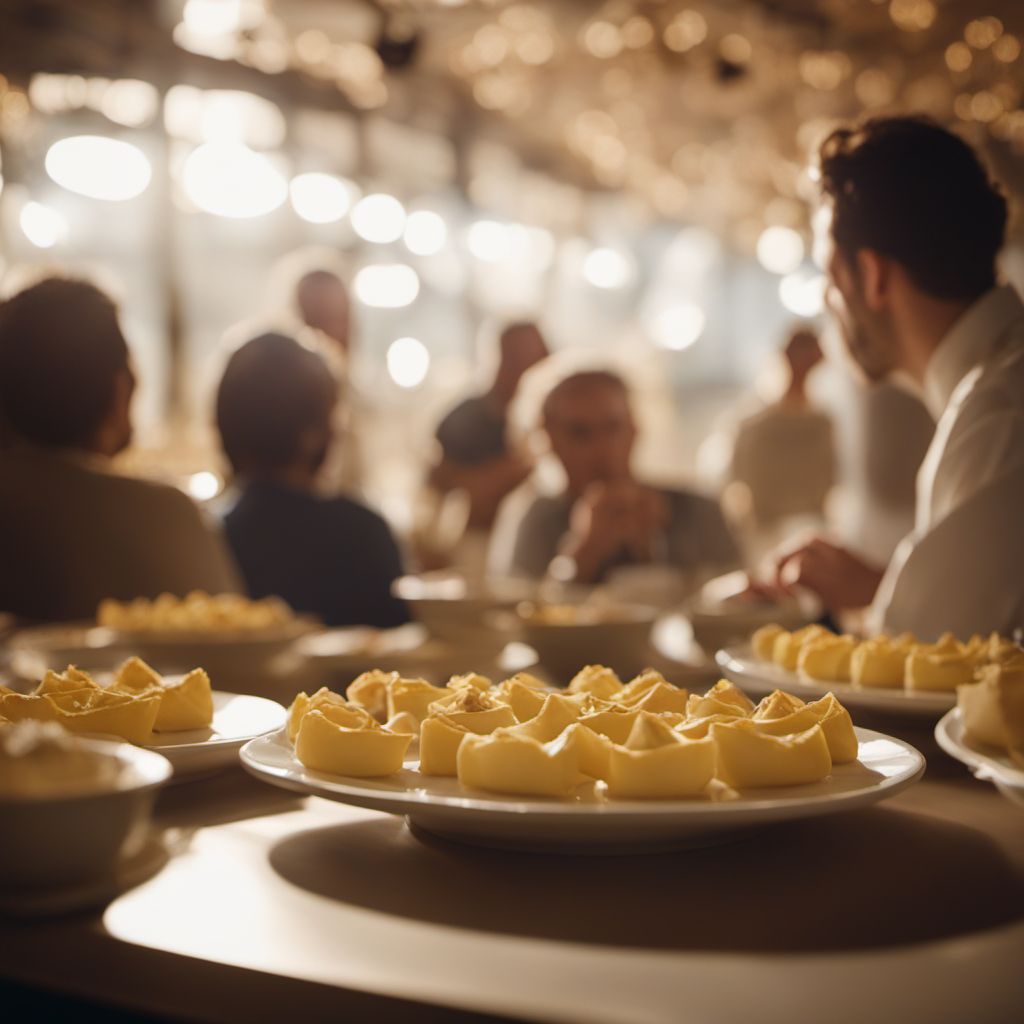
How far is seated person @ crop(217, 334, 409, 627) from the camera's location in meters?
2.33

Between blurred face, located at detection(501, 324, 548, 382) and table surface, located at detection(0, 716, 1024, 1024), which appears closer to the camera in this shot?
table surface, located at detection(0, 716, 1024, 1024)

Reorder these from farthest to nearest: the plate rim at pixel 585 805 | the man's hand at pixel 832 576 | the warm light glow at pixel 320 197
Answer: the warm light glow at pixel 320 197
the man's hand at pixel 832 576
the plate rim at pixel 585 805

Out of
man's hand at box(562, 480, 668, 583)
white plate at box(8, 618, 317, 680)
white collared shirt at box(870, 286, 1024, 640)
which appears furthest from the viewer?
man's hand at box(562, 480, 668, 583)

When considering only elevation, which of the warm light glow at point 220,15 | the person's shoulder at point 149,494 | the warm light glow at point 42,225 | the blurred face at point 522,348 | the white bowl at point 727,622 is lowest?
the white bowl at point 727,622

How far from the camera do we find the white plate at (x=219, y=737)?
788 mm

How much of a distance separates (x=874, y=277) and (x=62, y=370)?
4.31ft

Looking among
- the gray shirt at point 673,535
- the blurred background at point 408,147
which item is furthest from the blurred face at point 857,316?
the blurred background at point 408,147

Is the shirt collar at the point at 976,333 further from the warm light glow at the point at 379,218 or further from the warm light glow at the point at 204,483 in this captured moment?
the warm light glow at the point at 379,218

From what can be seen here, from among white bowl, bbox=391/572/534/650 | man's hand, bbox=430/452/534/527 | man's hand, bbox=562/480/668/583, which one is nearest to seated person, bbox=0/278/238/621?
white bowl, bbox=391/572/534/650

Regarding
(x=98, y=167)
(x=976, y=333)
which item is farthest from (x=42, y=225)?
(x=976, y=333)

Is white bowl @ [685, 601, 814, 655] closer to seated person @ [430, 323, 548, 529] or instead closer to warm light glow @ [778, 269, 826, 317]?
seated person @ [430, 323, 548, 529]

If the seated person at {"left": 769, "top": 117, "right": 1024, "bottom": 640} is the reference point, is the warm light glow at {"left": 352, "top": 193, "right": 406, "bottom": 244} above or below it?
above

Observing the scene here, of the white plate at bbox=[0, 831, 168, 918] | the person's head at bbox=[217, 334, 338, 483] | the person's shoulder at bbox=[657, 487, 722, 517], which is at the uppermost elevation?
the person's head at bbox=[217, 334, 338, 483]

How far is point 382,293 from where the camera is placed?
7320 mm
